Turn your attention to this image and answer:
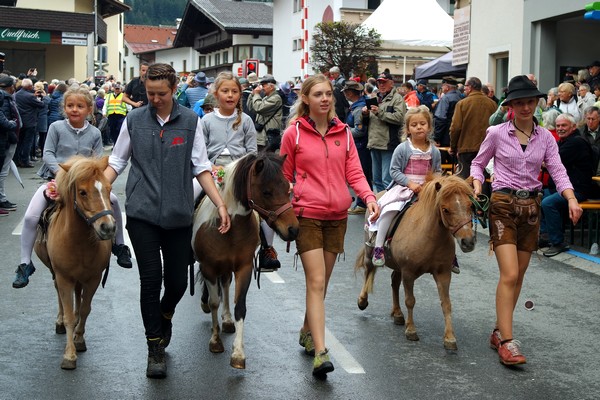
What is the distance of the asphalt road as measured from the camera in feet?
19.7

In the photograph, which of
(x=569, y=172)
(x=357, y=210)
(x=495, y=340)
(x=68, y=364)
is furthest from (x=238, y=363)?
(x=357, y=210)

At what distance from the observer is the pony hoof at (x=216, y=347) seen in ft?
22.5

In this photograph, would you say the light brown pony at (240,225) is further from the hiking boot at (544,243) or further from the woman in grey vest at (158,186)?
the hiking boot at (544,243)

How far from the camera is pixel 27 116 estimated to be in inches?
861

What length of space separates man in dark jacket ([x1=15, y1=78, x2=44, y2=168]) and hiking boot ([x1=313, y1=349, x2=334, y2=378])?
17.1 metres

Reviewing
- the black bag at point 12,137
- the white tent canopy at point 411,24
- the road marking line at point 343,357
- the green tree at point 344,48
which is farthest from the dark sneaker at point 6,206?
the green tree at point 344,48

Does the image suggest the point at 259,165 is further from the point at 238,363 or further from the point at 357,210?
the point at 357,210

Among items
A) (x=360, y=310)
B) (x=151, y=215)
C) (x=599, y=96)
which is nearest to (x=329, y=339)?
(x=360, y=310)

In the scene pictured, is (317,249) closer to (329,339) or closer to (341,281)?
(329,339)

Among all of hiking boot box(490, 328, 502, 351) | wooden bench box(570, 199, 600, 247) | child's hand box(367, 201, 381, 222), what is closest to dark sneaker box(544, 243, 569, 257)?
wooden bench box(570, 199, 600, 247)

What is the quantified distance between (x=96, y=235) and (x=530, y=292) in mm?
5361

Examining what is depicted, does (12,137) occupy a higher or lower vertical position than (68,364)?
higher

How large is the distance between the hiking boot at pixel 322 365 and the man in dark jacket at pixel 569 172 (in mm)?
6662

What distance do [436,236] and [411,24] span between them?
17.1 m
